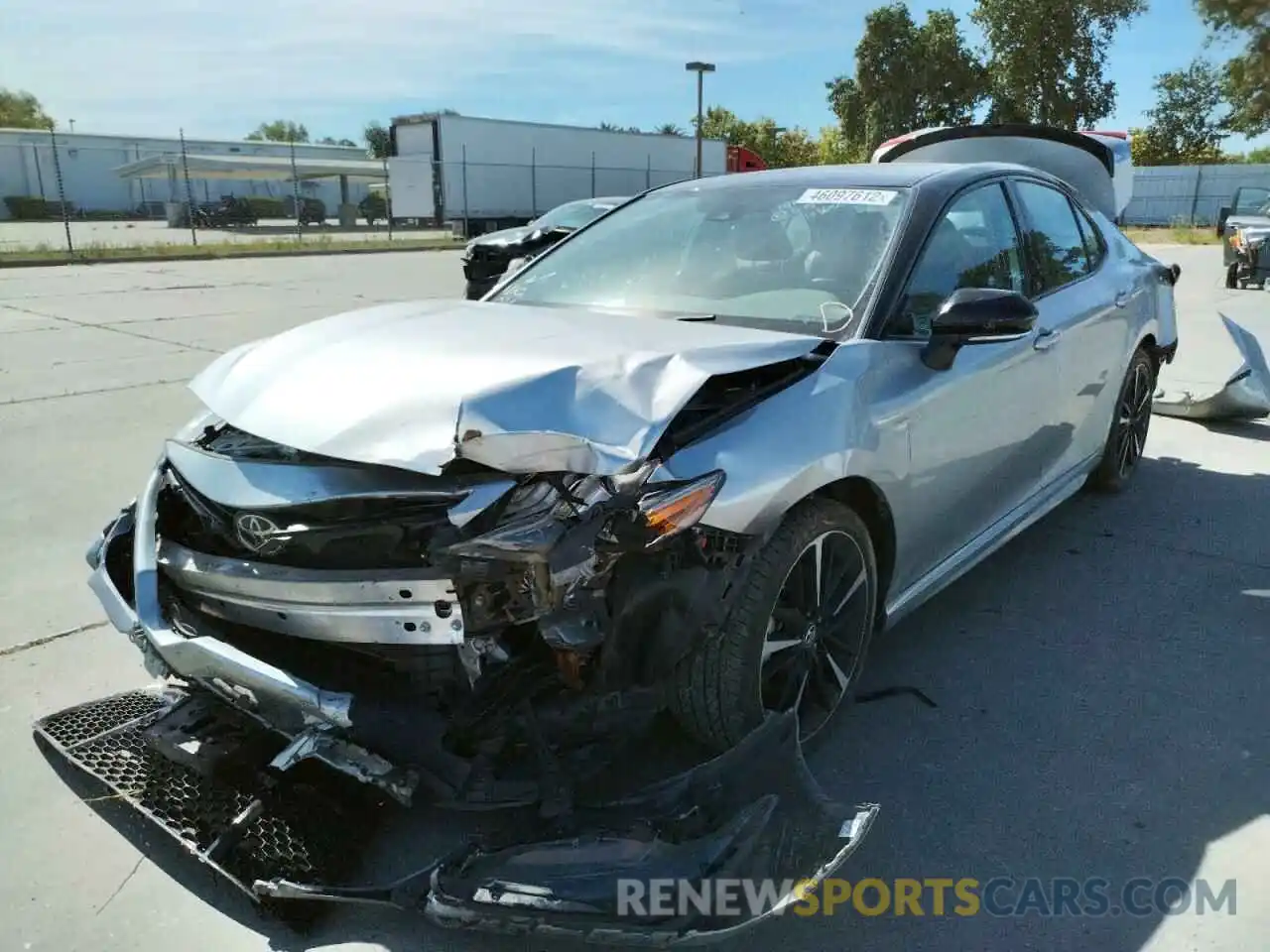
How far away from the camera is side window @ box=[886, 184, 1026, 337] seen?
327 cm

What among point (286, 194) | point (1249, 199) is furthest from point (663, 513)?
point (286, 194)

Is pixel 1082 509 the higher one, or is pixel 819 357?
pixel 819 357

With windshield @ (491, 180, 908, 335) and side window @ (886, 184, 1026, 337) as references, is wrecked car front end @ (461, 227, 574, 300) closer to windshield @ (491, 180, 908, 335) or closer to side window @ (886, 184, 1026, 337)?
windshield @ (491, 180, 908, 335)

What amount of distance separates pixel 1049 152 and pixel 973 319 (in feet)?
12.5

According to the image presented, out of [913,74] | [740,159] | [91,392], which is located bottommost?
[91,392]

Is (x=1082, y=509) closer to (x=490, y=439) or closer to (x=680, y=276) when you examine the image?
(x=680, y=276)

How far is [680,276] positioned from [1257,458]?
4.56 meters

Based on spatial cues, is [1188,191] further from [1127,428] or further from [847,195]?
[847,195]

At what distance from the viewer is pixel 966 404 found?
332 centimetres

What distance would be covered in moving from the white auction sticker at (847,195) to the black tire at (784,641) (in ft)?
4.38

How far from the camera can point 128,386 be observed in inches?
311

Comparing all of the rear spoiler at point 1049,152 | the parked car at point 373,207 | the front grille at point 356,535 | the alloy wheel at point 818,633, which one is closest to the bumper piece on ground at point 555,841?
the alloy wheel at point 818,633

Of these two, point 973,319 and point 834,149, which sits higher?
point 834,149

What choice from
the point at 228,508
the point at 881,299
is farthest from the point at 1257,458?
the point at 228,508
